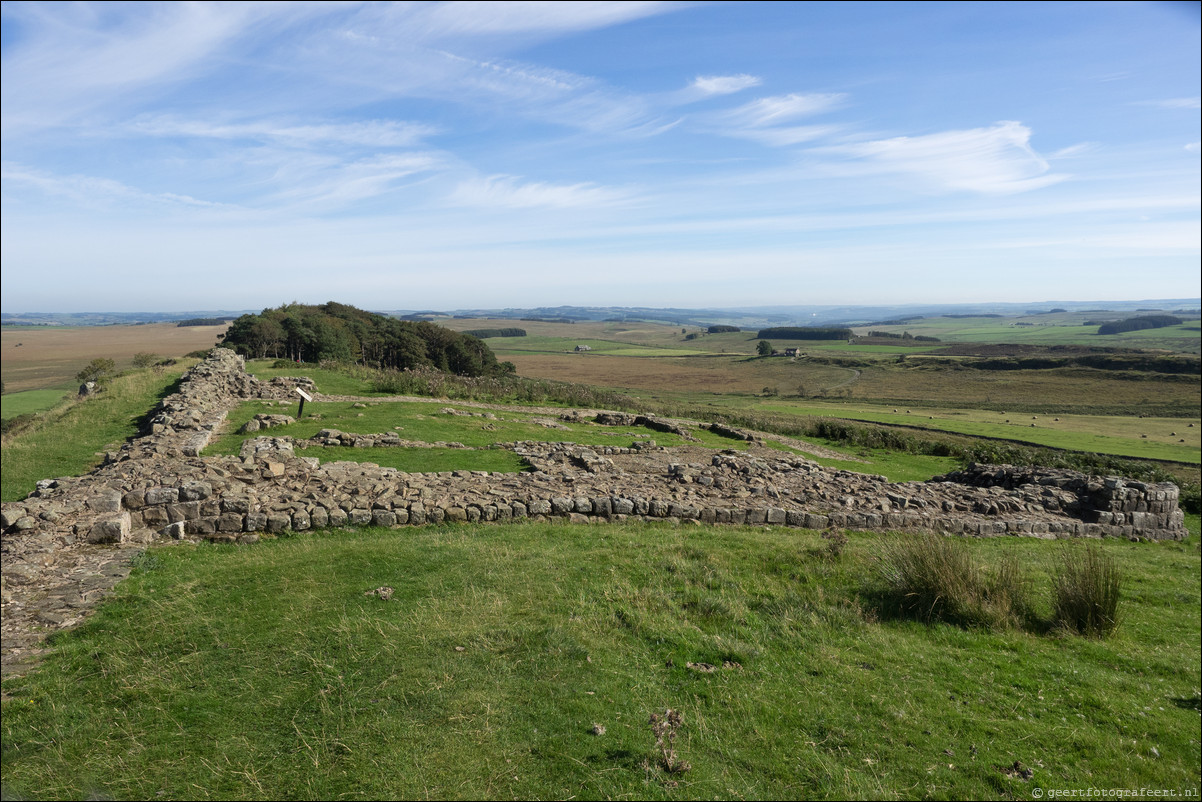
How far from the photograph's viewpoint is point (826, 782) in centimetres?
471

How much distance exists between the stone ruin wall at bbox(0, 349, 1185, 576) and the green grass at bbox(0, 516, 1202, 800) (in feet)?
5.05

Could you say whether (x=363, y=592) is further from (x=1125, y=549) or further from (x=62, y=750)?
(x=1125, y=549)

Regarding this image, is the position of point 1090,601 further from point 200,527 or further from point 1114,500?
point 200,527

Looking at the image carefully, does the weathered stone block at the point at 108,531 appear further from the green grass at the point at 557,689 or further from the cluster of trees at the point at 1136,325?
the cluster of trees at the point at 1136,325

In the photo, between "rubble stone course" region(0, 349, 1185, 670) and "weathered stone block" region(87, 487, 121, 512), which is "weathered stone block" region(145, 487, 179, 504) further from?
"weathered stone block" region(87, 487, 121, 512)

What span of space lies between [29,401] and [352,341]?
67.7 ft

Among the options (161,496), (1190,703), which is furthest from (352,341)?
(1190,703)

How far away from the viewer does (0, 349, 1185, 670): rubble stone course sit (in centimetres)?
896

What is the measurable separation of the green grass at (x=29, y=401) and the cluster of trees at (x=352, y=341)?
1148cm

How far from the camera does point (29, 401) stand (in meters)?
33.0

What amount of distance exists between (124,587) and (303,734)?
4736 millimetres

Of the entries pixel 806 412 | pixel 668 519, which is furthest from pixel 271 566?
pixel 806 412

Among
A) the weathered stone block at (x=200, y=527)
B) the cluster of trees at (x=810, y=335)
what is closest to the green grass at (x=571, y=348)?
the cluster of trees at (x=810, y=335)

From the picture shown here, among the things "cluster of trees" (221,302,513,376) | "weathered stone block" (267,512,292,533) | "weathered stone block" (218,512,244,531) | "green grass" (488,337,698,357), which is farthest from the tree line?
"weathered stone block" (218,512,244,531)
